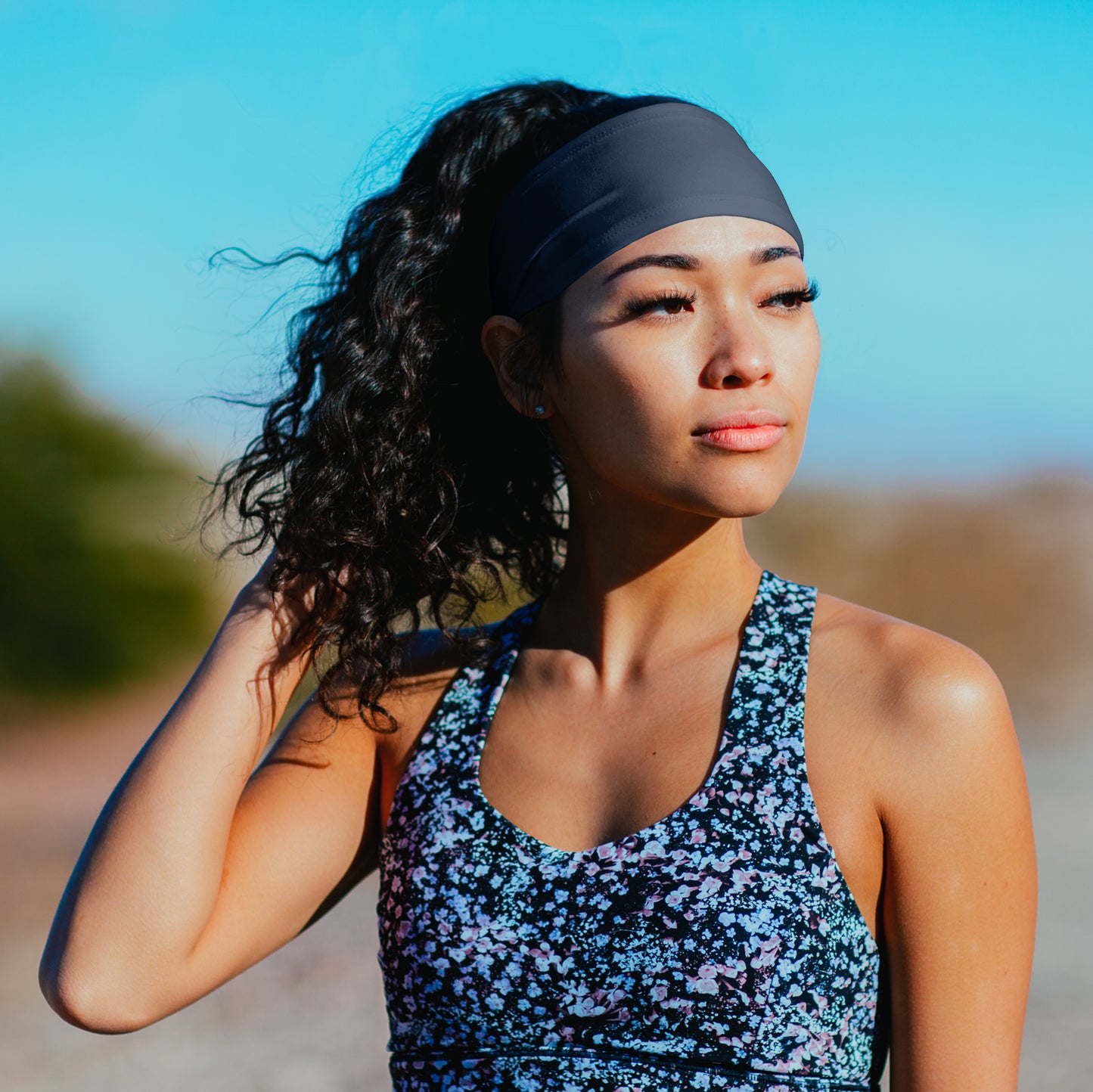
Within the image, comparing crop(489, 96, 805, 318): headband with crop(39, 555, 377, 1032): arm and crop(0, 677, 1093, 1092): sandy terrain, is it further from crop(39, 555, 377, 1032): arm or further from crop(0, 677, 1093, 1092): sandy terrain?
crop(0, 677, 1093, 1092): sandy terrain

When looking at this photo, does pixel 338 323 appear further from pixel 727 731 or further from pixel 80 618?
pixel 80 618

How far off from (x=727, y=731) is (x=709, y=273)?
2.24 ft

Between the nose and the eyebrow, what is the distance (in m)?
0.09

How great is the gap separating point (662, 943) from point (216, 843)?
0.73 metres

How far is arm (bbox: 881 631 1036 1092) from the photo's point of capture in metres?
1.62

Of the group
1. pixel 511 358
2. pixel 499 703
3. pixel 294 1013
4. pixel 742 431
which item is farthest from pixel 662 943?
pixel 294 1013

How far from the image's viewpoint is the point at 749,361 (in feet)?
5.78

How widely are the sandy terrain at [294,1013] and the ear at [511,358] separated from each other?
13.2ft

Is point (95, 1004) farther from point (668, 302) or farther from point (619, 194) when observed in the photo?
point (619, 194)

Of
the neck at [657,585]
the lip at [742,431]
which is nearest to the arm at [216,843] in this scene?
the neck at [657,585]

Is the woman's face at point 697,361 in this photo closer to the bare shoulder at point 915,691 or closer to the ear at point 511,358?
the ear at point 511,358

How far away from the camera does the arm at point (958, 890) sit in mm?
1624

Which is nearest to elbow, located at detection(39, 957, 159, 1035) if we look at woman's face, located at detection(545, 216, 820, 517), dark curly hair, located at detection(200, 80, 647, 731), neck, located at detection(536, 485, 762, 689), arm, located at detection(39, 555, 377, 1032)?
arm, located at detection(39, 555, 377, 1032)

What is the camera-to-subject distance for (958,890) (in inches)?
64.2
